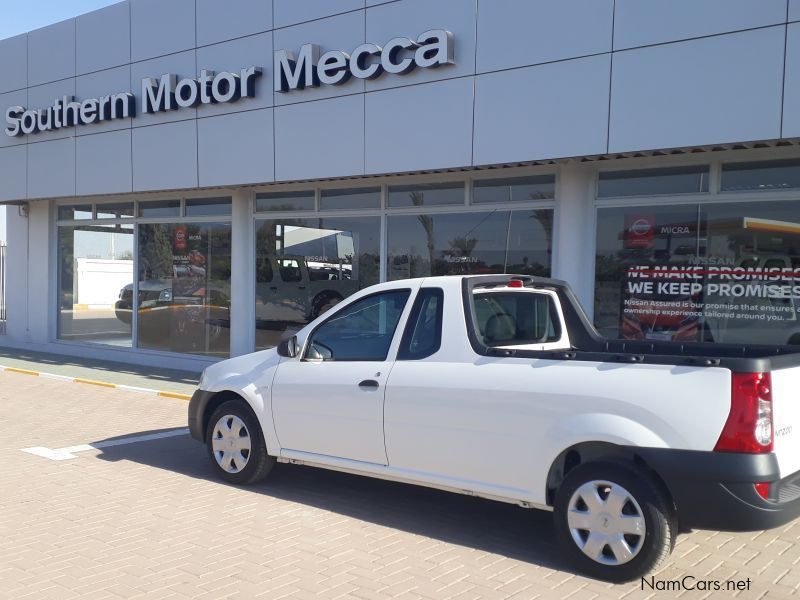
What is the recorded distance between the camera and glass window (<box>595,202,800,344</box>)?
8.51 meters

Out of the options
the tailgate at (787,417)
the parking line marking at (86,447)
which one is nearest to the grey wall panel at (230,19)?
the parking line marking at (86,447)

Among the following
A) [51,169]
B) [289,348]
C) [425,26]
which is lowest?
[289,348]

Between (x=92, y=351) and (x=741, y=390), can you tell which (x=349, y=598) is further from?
(x=92, y=351)

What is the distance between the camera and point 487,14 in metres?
9.61

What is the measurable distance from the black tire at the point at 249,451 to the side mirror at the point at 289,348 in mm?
659

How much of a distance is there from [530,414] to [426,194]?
6907mm

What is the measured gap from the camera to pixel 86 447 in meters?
7.98

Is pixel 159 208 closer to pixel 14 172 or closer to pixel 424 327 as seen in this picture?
pixel 14 172

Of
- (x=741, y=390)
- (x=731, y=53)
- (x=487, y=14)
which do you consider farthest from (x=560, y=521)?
(x=487, y=14)

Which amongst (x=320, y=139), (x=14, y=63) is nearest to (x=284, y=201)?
(x=320, y=139)

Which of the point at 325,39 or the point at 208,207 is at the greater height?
the point at 325,39

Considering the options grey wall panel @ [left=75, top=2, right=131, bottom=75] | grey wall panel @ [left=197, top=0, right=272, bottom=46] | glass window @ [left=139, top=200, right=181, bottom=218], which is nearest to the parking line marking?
grey wall panel @ [left=197, top=0, right=272, bottom=46]

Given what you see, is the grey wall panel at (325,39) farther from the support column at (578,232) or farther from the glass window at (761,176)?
the glass window at (761,176)

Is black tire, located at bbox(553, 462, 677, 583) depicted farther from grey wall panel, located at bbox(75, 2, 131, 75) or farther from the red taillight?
grey wall panel, located at bbox(75, 2, 131, 75)
